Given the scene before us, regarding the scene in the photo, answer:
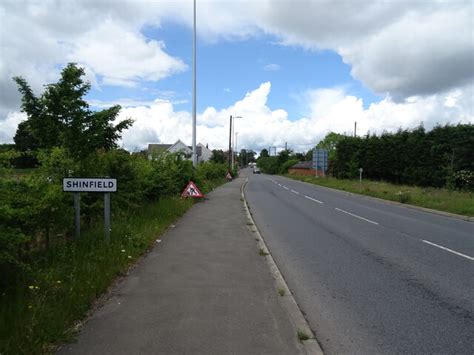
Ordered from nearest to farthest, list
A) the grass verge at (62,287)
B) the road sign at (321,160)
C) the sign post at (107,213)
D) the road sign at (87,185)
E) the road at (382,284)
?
the grass verge at (62,287) → the road at (382,284) → the road sign at (87,185) → the sign post at (107,213) → the road sign at (321,160)

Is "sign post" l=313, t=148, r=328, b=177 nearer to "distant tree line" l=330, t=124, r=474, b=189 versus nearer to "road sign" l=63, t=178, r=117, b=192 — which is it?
"distant tree line" l=330, t=124, r=474, b=189

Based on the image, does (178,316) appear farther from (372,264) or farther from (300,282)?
(372,264)

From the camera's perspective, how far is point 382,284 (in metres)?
6.87

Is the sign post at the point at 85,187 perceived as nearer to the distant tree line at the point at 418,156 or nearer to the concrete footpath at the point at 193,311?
the concrete footpath at the point at 193,311

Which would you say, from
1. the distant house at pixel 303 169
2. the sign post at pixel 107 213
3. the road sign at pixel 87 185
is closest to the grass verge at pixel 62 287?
the sign post at pixel 107 213

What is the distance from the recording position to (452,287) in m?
6.72

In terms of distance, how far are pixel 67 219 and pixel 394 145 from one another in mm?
39932

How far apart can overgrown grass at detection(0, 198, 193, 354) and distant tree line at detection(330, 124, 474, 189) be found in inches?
1128

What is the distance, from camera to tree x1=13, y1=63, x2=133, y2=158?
26.7 feet

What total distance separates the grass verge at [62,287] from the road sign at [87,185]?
0.95 metres

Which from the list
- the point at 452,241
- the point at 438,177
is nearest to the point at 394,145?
the point at 438,177

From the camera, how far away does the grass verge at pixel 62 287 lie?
4031 mm

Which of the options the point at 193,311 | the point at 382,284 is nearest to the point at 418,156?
the point at 382,284

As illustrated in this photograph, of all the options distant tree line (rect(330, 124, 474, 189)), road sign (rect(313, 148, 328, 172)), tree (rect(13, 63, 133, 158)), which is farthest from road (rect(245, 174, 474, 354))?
road sign (rect(313, 148, 328, 172))
